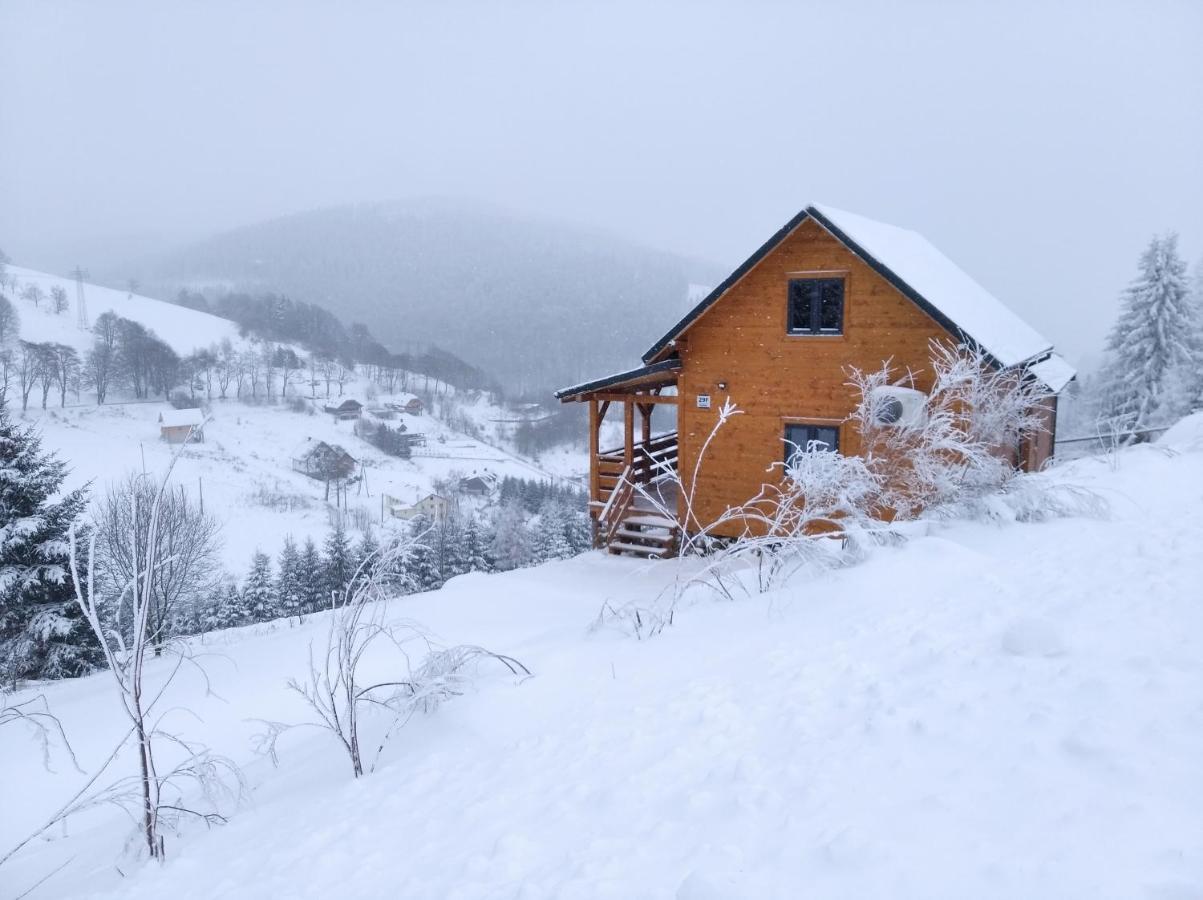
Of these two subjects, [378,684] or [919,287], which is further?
[919,287]

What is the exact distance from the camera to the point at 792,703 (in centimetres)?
352

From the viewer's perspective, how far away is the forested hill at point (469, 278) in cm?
10444

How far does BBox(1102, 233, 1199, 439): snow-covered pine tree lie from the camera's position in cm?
2353

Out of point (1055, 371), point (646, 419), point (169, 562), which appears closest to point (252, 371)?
point (169, 562)

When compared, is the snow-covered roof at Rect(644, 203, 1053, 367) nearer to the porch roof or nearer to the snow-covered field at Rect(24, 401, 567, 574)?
the porch roof

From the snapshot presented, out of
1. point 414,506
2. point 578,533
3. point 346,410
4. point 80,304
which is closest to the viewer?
point 578,533

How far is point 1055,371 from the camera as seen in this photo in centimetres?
1494

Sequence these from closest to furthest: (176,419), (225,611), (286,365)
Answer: (225,611)
(176,419)
(286,365)

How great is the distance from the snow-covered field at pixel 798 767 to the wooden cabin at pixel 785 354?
21.7 ft

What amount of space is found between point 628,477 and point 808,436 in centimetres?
361

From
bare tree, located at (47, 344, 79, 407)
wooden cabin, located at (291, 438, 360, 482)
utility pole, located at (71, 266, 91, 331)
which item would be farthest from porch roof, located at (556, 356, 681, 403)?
utility pole, located at (71, 266, 91, 331)

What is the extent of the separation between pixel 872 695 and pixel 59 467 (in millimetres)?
19047

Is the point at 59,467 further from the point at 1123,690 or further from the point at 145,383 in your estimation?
the point at 145,383

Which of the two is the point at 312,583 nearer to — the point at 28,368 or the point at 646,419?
the point at 646,419
